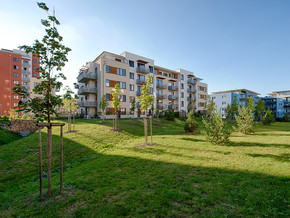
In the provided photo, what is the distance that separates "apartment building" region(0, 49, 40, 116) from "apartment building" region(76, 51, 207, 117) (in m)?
24.0

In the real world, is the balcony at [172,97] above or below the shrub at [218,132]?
above

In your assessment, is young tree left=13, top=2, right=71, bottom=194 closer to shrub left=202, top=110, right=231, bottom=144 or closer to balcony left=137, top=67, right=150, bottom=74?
shrub left=202, top=110, right=231, bottom=144

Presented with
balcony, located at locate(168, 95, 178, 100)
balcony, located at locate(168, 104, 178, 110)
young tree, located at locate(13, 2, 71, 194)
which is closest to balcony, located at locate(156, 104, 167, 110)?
balcony, located at locate(168, 104, 178, 110)

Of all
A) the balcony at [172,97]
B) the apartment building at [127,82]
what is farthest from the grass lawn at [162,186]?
the balcony at [172,97]

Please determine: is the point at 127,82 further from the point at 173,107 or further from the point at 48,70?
the point at 48,70

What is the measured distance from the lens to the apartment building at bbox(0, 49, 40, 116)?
4378 centimetres

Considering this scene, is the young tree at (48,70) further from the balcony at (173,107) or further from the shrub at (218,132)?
the balcony at (173,107)

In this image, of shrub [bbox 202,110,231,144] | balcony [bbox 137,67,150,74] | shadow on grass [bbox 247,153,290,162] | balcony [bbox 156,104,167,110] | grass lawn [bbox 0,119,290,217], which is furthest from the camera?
balcony [bbox 156,104,167,110]

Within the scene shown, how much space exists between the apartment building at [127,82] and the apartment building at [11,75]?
24.0 meters

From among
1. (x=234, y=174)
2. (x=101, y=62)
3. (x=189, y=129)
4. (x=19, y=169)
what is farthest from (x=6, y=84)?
(x=234, y=174)

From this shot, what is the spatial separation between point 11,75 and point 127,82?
42501mm

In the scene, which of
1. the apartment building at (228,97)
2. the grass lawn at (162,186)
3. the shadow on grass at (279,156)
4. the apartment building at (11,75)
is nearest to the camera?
the grass lawn at (162,186)

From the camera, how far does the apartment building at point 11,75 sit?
4378 centimetres

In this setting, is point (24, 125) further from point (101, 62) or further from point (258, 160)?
point (258, 160)
